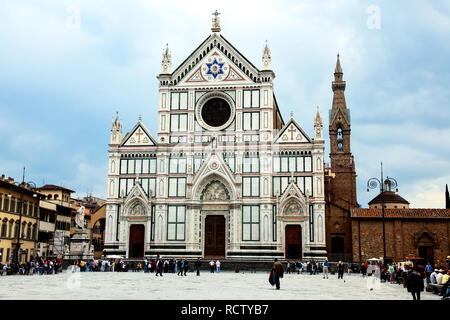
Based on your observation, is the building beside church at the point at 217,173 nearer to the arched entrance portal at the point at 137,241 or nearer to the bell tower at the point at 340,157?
the arched entrance portal at the point at 137,241

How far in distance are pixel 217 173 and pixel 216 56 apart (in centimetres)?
1185

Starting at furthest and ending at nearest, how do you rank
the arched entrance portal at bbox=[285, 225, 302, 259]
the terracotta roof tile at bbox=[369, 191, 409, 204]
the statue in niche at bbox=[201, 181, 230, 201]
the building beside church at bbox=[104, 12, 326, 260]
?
the terracotta roof tile at bbox=[369, 191, 409, 204] → the statue in niche at bbox=[201, 181, 230, 201] → the building beside church at bbox=[104, 12, 326, 260] → the arched entrance portal at bbox=[285, 225, 302, 259]

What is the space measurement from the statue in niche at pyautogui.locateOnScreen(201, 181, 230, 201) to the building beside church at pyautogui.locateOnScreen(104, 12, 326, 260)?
0.10 metres

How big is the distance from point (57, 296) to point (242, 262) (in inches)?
1041

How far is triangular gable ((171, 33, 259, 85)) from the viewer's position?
162 ft

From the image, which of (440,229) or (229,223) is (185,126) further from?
(440,229)

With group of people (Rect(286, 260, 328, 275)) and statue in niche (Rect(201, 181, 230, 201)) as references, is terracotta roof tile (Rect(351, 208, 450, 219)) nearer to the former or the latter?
group of people (Rect(286, 260, 328, 275))

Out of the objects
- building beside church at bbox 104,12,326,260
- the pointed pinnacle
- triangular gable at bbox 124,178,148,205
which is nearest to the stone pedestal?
building beside church at bbox 104,12,326,260

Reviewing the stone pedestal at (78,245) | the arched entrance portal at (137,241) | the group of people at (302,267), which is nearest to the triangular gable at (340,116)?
the group of people at (302,267)

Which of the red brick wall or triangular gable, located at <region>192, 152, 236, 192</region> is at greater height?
triangular gable, located at <region>192, 152, 236, 192</region>

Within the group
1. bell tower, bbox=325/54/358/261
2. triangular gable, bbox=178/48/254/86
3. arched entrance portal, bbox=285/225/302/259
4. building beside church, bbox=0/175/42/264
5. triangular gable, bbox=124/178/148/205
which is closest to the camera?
arched entrance portal, bbox=285/225/302/259

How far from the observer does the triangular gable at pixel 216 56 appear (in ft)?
162

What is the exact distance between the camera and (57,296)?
18094 mm

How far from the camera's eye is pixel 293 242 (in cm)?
4612
